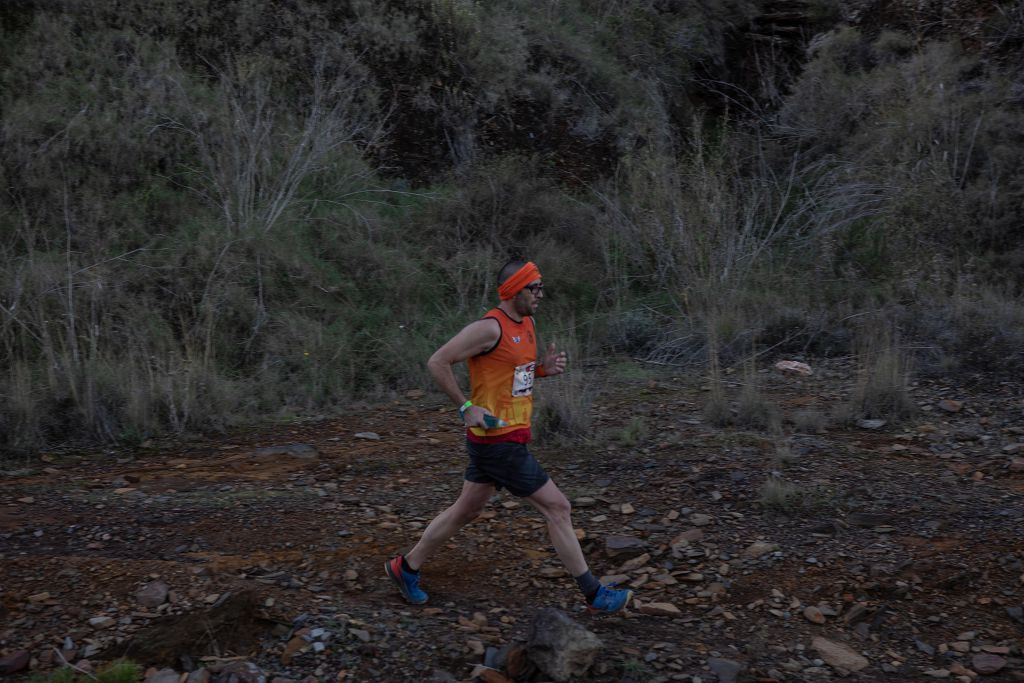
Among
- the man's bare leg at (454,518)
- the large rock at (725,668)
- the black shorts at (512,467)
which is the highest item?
the black shorts at (512,467)

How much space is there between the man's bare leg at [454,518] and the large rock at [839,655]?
1169mm

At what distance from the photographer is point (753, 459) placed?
6230mm

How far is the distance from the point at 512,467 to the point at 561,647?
2.58ft

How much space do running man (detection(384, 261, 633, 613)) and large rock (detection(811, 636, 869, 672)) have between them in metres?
0.89

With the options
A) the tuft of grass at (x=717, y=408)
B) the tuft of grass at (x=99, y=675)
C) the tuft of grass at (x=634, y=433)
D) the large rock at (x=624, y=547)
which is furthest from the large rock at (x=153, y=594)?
the tuft of grass at (x=717, y=408)

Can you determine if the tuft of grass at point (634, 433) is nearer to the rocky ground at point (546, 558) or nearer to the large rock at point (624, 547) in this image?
the rocky ground at point (546, 558)

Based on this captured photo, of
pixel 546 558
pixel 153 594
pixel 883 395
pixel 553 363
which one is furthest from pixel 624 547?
pixel 883 395

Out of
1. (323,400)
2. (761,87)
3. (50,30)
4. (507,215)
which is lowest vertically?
(323,400)

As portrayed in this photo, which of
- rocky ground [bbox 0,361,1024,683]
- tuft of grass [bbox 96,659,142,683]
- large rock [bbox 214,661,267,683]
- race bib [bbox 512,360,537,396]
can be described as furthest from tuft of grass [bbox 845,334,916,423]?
tuft of grass [bbox 96,659,142,683]

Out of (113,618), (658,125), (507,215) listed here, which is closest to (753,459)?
(113,618)

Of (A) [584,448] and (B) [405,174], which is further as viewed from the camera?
(B) [405,174]

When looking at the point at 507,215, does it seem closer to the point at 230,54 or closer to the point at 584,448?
the point at 230,54

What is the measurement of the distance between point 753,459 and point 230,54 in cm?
805

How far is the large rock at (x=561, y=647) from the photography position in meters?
3.90
